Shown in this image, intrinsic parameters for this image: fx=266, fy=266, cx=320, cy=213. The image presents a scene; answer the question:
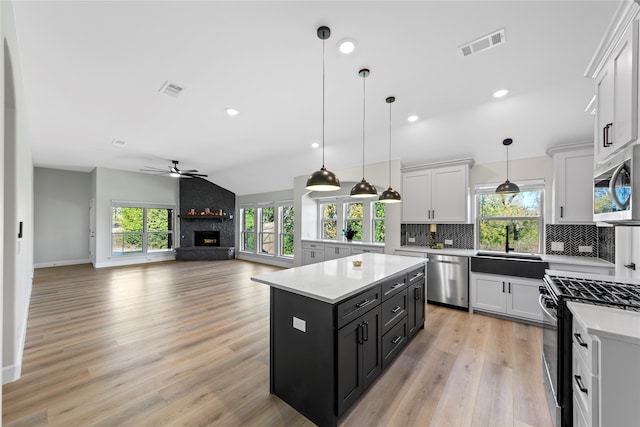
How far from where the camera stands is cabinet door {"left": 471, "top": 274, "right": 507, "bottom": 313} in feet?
12.2

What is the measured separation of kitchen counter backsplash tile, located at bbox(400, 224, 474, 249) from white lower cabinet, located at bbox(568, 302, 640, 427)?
336 cm

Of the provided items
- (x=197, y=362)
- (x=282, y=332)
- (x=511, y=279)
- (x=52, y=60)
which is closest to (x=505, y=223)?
(x=511, y=279)

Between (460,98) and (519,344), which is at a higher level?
(460,98)

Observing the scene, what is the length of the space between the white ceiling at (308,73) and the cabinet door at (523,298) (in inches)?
77.8

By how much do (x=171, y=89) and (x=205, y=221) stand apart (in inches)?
264

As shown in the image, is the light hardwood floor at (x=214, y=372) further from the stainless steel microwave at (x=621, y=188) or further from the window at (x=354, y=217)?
the window at (x=354, y=217)

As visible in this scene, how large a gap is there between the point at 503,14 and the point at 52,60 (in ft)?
12.8

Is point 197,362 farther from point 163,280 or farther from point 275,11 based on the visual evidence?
point 163,280

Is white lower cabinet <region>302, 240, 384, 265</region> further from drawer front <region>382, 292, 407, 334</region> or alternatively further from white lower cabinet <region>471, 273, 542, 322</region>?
drawer front <region>382, 292, 407, 334</region>

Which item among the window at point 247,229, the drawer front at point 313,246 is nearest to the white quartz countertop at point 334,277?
the drawer front at point 313,246

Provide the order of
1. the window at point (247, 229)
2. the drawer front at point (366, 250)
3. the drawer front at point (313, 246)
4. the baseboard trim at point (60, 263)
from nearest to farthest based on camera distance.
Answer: the drawer front at point (366, 250) < the drawer front at point (313, 246) < the baseboard trim at point (60, 263) < the window at point (247, 229)

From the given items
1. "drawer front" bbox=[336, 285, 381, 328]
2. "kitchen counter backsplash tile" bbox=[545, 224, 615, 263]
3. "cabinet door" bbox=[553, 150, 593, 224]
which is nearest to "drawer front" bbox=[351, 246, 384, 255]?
"kitchen counter backsplash tile" bbox=[545, 224, 615, 263]

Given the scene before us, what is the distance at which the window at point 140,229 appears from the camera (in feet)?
25.4

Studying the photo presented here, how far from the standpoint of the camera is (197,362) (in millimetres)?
2633
